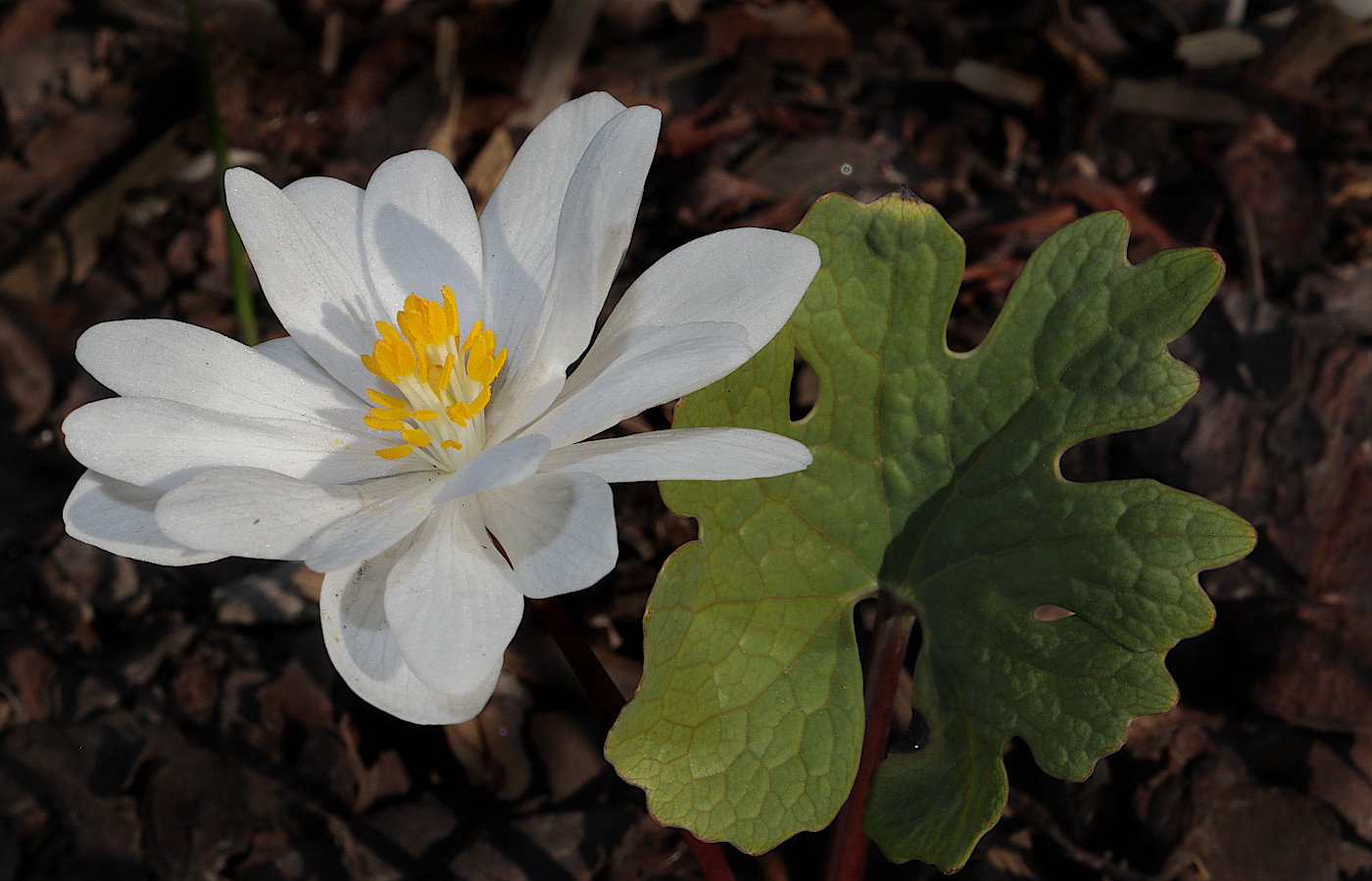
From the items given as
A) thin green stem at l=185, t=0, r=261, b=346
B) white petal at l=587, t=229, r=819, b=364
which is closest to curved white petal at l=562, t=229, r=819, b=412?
white petal at l=587, t=229, r=819, b=364

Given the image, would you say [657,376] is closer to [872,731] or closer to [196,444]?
[196,444]

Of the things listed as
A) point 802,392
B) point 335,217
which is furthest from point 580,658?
point 802,392

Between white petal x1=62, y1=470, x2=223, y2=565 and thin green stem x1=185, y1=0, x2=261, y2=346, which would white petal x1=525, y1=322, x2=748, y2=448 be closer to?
white petal x1=62, y1=470, x2=223, y2=565

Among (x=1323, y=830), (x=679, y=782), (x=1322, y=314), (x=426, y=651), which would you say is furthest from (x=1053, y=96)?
(x=426, y=651)

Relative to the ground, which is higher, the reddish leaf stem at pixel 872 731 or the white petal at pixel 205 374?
the white petal at pixel 205 374

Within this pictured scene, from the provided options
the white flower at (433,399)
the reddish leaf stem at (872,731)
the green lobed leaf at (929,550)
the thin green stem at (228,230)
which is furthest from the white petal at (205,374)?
the thin green stem at (228,230)

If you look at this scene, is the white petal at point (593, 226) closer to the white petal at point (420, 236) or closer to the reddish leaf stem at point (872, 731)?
the white petal at point (420, 236)
